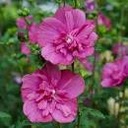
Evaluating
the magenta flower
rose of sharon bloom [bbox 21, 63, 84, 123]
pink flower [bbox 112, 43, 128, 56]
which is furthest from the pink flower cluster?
pink flower [bbox 112, 43, 128, 56]

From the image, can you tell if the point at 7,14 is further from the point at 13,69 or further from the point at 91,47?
the point at 91,47

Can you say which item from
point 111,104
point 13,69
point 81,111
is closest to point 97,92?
point 111,104

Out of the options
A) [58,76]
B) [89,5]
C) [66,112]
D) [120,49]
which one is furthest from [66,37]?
[120,49]

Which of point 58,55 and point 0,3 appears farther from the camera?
point 0,3

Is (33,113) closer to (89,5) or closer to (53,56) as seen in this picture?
(53,56)

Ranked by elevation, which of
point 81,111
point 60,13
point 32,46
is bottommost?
point 81,111

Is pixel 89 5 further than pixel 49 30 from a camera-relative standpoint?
Yes

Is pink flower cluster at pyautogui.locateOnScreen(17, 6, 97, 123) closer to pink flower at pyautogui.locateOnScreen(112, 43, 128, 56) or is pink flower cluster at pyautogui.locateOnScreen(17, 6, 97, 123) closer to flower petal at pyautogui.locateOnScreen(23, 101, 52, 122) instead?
flower petal at pyautogui.locateOnScreen(23, 101, 52, 122)
